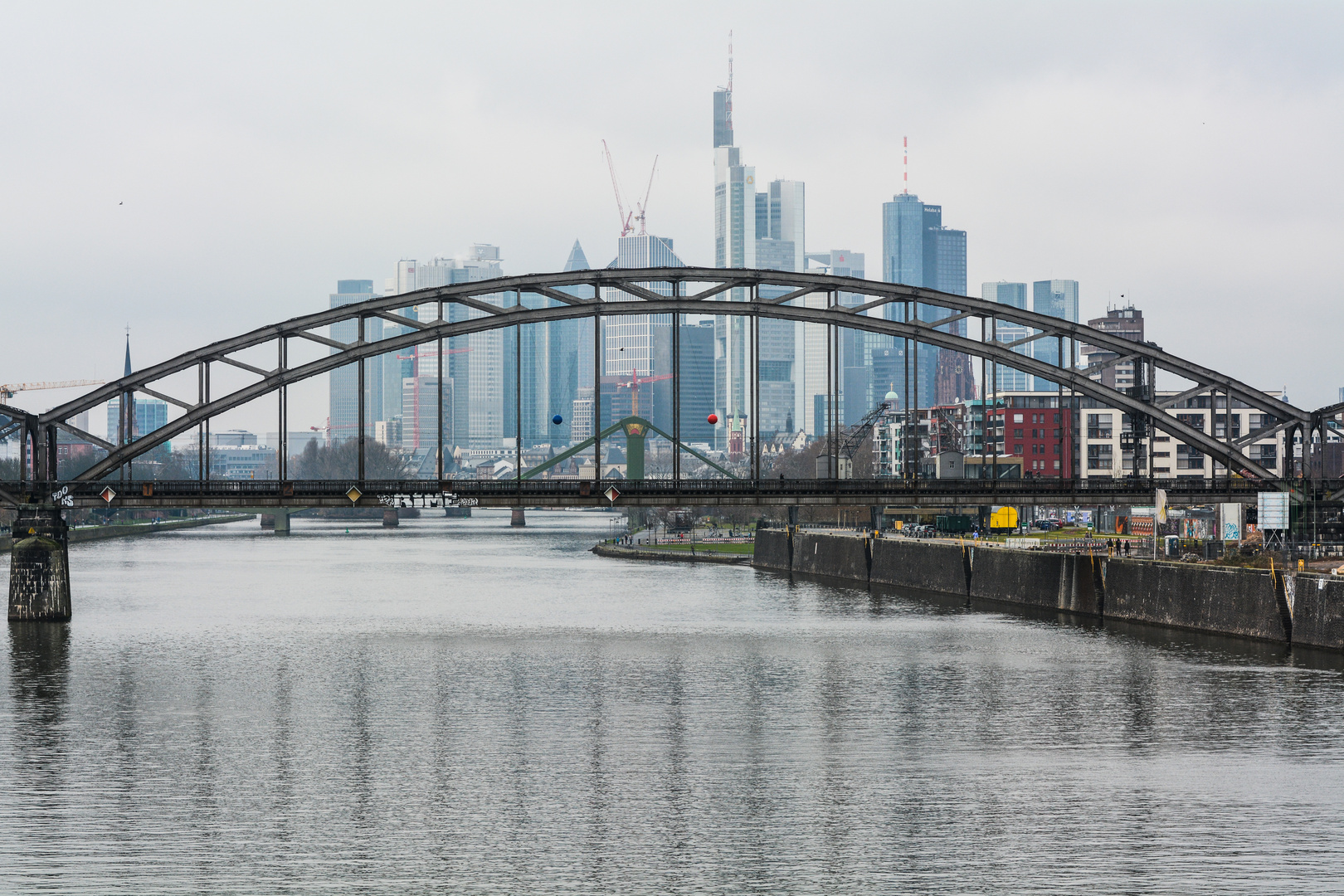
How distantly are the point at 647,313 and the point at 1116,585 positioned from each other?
84.5 ft

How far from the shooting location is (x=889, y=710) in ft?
155

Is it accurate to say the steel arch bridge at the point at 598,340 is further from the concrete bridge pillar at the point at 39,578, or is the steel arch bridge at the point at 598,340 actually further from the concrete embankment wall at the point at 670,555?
the concrete embankment wall at the point at 670,555

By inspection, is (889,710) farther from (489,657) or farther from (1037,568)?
(1037,568)

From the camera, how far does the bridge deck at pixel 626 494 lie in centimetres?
6650

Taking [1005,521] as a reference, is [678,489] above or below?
above

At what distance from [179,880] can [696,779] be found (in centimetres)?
1304

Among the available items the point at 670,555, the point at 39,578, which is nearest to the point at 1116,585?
the point at 39,578

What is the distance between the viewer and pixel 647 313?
6938 cm

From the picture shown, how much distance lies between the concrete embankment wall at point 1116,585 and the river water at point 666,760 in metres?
1.78

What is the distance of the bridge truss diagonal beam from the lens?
68125mm

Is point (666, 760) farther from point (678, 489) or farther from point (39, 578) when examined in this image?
point (39, 578)

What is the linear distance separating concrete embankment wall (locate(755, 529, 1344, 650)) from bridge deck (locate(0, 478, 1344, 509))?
4806mm

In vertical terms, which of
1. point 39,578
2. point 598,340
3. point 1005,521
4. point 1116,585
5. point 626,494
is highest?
point 598,340

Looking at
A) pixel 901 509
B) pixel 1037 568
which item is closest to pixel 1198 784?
pixel 1037 568
